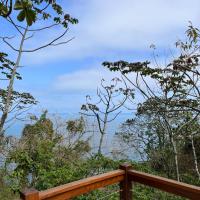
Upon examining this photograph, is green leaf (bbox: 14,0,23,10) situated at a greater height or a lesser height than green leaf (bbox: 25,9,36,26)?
greater

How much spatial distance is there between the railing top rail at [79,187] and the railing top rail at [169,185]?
124 mm

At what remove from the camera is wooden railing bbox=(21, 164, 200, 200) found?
6.81 ft

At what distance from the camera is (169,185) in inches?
95.3

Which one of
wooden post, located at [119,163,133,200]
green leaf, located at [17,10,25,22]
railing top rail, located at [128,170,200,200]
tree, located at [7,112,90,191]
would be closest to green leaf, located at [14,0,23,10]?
green leaf, located at [17,10,25,22]

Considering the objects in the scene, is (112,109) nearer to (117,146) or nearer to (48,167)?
(117,146)

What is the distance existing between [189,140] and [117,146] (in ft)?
6.55

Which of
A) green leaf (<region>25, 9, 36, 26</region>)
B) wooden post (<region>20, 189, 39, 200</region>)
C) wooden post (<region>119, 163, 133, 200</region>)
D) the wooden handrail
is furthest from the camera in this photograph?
wooden post (<region>119, 163, 133, 200</region>)

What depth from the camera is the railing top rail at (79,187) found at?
2102 millimetres

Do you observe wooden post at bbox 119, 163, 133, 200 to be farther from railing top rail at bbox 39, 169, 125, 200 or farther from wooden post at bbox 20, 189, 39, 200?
wooden post at bbox 20, 189, 39, 200

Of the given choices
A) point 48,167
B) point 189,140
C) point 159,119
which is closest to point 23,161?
point 48,167

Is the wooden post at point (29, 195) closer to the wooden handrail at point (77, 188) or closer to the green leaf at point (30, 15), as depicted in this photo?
the wooden handrail at point (77, 188)

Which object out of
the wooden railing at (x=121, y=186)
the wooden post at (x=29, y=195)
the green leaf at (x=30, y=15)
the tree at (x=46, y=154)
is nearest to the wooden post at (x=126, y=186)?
the wooden railing at (x=121, y=186)

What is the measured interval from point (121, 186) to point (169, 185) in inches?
20.8

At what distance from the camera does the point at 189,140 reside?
27.0 feet
